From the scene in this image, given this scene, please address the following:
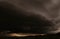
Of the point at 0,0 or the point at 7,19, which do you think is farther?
the point at 7,19

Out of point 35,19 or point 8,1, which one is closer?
point 8,1

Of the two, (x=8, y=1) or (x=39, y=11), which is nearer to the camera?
(x=8, y=1)

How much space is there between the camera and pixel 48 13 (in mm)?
711

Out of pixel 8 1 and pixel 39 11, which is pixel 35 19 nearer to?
pixel 39 11

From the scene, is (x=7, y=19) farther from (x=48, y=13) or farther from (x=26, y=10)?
(x=48, y=13)

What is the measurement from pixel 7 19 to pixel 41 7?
275 millimetres

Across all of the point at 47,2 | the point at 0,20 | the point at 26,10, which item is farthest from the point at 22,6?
the point at 0,20

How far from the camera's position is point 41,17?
2.49 ft

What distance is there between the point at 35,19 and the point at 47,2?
0.20 m

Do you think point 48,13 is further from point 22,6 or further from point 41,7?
point 22,6

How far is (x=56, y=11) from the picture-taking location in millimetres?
697

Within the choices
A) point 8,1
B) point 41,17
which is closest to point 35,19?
point 41,17

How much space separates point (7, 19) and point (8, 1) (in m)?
0.22

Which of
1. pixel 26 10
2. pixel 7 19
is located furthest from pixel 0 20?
pixel 26 10
